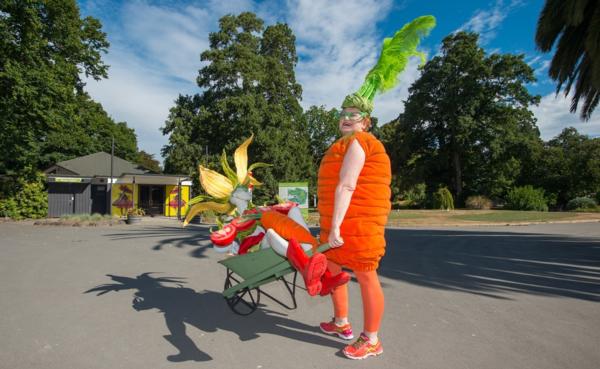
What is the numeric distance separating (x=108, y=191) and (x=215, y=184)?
23.2 meters

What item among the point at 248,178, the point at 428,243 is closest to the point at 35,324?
the point at 248,178

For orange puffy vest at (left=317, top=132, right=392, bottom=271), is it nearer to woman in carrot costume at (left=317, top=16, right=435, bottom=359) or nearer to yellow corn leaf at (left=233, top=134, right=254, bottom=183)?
woman in carrot costume at (left=317, top=16, right=435, bottom=359)

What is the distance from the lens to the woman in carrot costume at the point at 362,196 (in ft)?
9.04

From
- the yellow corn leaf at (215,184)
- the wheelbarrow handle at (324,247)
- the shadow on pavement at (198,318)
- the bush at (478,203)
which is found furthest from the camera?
the bush at (478,203)

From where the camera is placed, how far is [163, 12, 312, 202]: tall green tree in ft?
78.7

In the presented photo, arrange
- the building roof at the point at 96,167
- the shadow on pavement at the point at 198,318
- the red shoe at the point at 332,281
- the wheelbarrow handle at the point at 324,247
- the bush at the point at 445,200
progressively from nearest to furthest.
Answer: the red shoe at the point at 332,281 < the wheelbarrow handle at the point at 324,247 < the shadow on pavement at the point at 198,318 < the building roof at the point at 96,167 < the bush at the point at 445,200

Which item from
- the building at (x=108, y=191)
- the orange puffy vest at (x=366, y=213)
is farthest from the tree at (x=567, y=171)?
the orange puffy vest at (x=366, y=213)

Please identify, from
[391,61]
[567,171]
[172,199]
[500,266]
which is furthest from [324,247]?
[567,171]

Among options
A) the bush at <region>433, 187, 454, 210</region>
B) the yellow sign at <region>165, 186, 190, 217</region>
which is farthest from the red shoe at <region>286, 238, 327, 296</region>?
the bush at <region>433, 187, 454, 210</region>

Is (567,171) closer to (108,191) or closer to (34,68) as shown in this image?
(108,191)

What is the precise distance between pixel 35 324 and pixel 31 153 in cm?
2264

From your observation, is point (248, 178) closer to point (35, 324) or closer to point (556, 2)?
point (35, 324)

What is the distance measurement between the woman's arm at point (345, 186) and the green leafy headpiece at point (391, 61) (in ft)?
1.74

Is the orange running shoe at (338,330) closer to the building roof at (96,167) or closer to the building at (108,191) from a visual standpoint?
the building at (108,191)
